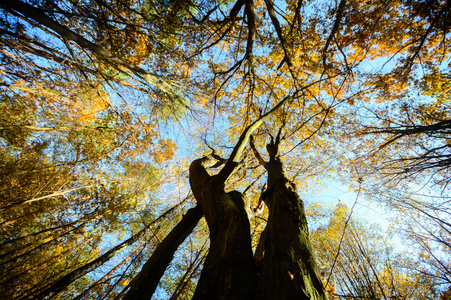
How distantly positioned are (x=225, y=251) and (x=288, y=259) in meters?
0.64

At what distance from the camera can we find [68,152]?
28.0 feet

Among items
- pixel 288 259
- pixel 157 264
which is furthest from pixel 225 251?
pixel 157 264

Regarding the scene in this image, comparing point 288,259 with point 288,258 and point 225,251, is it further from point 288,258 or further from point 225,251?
point 225,251

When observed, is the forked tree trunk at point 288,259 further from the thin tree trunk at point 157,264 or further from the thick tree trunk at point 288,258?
the thin tree trunk at point 157,264

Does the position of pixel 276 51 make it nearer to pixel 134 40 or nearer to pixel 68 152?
pixel 134 40

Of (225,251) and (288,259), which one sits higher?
(288,259)

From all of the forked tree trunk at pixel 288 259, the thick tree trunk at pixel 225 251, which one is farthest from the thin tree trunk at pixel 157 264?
the forked tree trunk at pixel 288 259

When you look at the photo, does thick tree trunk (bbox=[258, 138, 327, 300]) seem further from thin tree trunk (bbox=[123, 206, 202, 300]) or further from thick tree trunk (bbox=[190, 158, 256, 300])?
thin tree trunk (bbox=[123, 206, 202, 300])

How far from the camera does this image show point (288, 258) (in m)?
1.59

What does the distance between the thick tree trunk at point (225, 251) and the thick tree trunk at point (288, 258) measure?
0.17 meters

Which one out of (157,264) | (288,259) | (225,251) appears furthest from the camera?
(157,264)

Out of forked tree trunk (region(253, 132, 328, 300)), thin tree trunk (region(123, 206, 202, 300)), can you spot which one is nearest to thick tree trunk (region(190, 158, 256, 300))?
forked tree trunk (region(253, 132, 328, 300))

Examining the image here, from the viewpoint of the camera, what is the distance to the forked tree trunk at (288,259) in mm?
1339

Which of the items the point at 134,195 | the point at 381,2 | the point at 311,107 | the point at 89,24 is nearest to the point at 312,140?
the point at 311,107
